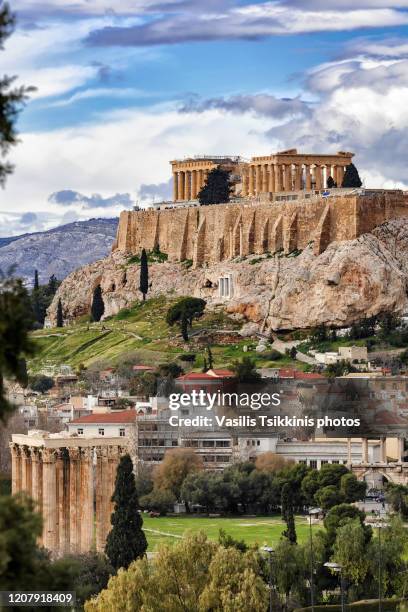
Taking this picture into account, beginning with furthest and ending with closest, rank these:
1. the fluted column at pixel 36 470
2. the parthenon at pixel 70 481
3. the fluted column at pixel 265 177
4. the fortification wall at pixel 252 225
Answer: the fluted column at pixel 265 177
the fortification wall at pixel 252 225
the fluted column at pixel 36 470
the parthenon at pixel 70 481

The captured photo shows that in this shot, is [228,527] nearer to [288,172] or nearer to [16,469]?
[16,469]

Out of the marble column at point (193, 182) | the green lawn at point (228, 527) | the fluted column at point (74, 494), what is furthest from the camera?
the marble column at point (193, 182)

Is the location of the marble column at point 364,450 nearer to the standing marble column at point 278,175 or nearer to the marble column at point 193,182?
the standing marble column at point 278,175

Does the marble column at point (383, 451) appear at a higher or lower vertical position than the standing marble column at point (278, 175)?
lower

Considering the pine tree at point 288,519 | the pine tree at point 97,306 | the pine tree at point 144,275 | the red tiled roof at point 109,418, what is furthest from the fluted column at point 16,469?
the pine tree at point 97,306

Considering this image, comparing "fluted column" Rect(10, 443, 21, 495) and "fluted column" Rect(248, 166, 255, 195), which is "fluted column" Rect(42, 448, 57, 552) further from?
"fluted column" Rect(248, 166, 255, 195)

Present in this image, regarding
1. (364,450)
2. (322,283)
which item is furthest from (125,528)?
(322,283)

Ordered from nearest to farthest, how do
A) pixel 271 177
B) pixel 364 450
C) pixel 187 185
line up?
pixel 364 450 → pixel 271 177 → pixel 187 185
